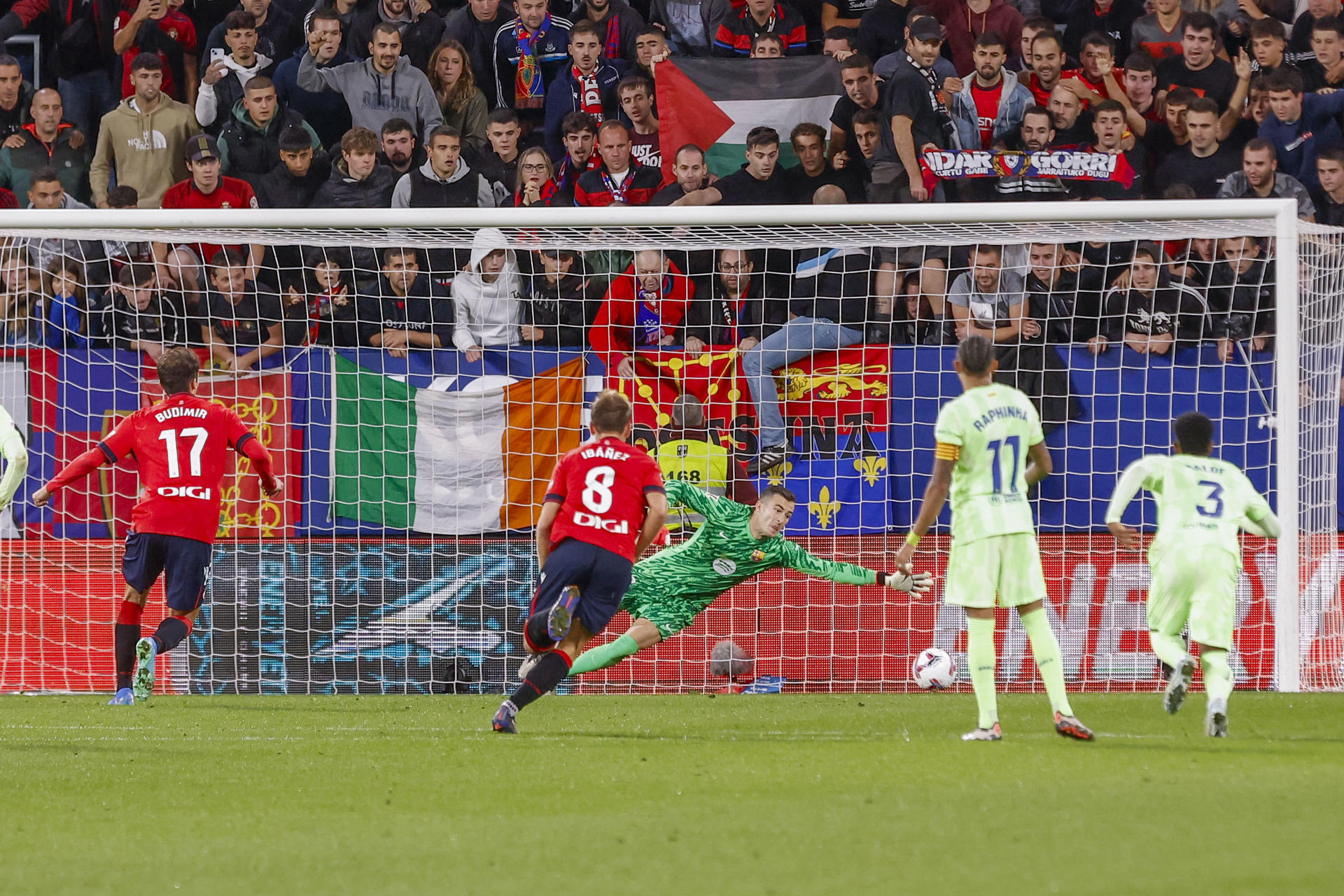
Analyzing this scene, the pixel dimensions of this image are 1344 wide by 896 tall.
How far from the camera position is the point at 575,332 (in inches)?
444

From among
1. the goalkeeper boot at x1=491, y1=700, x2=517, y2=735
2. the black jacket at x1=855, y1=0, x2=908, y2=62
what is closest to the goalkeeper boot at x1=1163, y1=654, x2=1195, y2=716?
the goalkeeper boot at x1=491, y1=700, x2=517, y2=735

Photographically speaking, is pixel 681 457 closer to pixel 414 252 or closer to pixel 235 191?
pixel 414 252

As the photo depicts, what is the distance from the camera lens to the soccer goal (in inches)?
418

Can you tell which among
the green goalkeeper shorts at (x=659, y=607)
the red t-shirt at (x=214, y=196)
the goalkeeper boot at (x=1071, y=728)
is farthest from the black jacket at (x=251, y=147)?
the goalkeeper boot at (x=1071, y=728)

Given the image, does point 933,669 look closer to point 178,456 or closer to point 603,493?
point 603,493

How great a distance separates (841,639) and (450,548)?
277 cm

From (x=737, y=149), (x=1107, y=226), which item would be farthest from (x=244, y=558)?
(x=1107, y=226)

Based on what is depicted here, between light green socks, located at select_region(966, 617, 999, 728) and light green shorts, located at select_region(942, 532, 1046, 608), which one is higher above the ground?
light green shorts, located at select_region(942, 532, 1046, 608)

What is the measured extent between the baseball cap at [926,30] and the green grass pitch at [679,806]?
6554 millimetres

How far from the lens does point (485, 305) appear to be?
1142 cm

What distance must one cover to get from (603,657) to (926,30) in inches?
260

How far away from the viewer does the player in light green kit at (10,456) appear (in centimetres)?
749

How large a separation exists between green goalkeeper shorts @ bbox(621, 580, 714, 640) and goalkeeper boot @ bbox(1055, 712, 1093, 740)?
3059mm

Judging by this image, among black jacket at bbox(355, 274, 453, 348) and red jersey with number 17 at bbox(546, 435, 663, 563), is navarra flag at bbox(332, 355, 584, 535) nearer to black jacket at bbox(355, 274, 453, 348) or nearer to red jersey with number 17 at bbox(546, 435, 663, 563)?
black jacket at bbox(355, 274, 453, 348)
